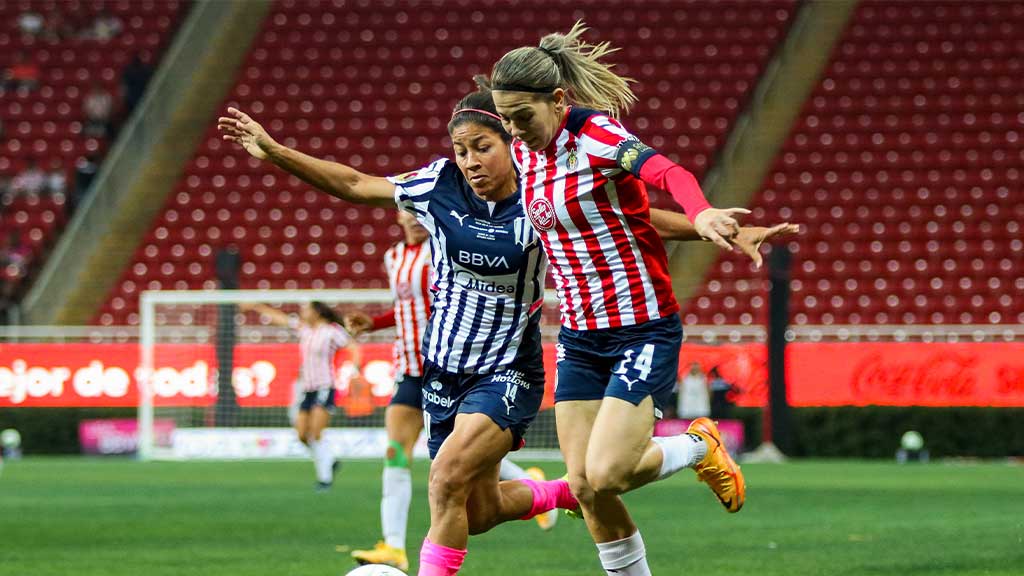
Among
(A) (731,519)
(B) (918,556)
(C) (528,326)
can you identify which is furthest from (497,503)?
(A) (731,519)

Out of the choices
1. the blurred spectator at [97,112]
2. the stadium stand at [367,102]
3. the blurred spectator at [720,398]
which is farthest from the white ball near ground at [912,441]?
the blurred spectator at [97,112]

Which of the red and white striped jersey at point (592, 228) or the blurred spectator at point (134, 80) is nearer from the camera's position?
the red and white striped jersey at point (592, 228)

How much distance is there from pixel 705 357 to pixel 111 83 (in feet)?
44.4

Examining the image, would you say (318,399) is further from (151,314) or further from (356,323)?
(356,323)

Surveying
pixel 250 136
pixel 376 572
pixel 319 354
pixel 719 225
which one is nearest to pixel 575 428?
pixel 376 572

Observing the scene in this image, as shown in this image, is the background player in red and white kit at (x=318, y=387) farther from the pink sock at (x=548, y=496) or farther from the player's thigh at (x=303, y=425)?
the pink sock at (x=548, y=496)

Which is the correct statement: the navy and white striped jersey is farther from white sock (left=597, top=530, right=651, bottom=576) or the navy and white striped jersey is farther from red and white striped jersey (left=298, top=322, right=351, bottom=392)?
red and white striped jersey (left=298, top=322, right=351, bottom=392)

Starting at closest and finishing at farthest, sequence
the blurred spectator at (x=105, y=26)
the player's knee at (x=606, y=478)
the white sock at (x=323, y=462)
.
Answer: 1. the player's knee at (x=606, y=478)
2. the white sock at (x=323, y=462)
3. the blurred spectator at (x=105, y=26)

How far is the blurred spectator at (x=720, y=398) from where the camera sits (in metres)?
23.1

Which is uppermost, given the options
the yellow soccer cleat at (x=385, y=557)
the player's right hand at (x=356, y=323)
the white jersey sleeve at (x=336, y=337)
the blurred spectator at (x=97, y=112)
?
the blurred spectator at (x=97, y=112)

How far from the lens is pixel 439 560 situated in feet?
19.9

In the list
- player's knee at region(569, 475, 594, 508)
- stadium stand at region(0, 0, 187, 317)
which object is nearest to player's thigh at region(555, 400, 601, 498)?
player's knee at region(569, 475, 594, 508)

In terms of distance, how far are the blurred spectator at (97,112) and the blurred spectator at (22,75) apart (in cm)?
146

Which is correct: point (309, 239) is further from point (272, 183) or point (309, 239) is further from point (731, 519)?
point (731, 519)
